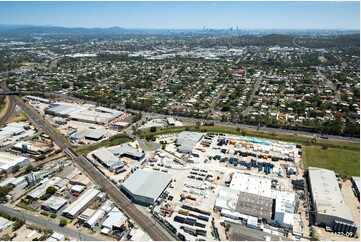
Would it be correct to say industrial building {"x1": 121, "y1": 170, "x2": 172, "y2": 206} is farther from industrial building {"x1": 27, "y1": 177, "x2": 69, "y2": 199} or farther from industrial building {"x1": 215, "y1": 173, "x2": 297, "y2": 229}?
industrial building {"x1": 27, "y1": 177, "x2": 69, "y2": 199}

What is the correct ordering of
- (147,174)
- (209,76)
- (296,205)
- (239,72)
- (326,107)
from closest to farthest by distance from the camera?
(296,205) < (147,174) < (326,107) < (209,76) < (239,72)

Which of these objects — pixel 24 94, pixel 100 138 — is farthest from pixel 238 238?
pixel 24 94

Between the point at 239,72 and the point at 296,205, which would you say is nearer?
the point at 296,205

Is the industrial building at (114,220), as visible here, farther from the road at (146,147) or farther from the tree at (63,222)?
the road at (146,147)

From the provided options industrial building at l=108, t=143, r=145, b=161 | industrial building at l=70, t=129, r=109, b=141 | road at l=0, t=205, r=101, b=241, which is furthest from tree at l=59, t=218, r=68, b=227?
industrial building at l=70, t=129, r=109, b=141

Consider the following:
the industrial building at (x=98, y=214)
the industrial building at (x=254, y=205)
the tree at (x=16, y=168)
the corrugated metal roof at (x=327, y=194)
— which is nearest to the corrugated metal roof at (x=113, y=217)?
the industrial building at (x=98, y=214)

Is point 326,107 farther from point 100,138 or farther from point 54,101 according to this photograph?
point 54,101
